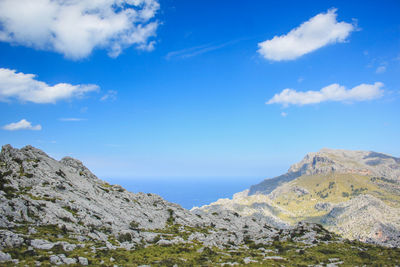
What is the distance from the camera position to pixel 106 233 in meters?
42.3

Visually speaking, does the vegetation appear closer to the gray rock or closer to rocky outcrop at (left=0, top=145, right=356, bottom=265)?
rocky outcrop at (left=0, top=145, right=356, bottom=265)

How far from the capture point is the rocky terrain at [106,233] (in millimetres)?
29812

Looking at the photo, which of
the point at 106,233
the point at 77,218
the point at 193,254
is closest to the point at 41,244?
the point at 77,218

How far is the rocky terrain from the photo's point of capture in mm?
29812

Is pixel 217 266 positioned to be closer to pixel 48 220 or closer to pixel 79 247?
pixel 79 247

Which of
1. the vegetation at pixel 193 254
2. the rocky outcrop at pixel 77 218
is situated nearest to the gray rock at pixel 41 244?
the rocky outcrop at pixel 77 218

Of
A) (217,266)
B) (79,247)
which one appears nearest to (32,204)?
(79,247)

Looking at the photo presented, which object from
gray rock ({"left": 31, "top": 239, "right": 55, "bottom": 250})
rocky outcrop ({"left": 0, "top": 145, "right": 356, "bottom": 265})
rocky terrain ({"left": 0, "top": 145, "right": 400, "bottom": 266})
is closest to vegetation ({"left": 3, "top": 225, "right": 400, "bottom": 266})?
rocky terrain ({"left": 0, "top": 145, "right": 400, "bottom": 266})

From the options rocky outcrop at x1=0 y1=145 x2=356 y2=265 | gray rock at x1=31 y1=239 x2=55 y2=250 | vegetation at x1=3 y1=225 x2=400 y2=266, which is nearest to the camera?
vegetation at x1=3 y1=225 x2=400 y2=266

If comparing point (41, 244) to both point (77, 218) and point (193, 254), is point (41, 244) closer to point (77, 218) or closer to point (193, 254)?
point (77, 218)

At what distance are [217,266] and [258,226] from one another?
1803 inches

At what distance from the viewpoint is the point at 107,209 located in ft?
170

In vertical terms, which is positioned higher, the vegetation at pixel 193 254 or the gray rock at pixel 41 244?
the gray rock at pixel 41 244

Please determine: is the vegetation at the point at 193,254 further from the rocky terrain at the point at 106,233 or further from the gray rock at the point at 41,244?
the gray rock at the point at 41,244
